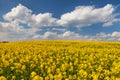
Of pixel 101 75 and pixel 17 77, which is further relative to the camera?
pixel 17 77

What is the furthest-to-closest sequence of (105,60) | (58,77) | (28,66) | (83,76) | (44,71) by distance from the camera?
(105,60) < (28,66) < (44,71) < (83,76) < (58,77)

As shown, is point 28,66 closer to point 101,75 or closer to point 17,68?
point 17,68

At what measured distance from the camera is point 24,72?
13.4 m

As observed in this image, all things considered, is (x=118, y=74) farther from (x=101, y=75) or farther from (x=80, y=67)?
(x=80, y=67)

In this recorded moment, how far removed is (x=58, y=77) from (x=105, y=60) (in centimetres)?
762

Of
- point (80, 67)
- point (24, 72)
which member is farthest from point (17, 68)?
point (80, 67)

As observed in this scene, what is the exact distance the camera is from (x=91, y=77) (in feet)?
37.7

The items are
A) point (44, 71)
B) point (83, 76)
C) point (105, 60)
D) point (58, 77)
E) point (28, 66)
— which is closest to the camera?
point (58, 77)

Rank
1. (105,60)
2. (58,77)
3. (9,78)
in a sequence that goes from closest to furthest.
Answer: (58,77), (9,78), (105,60)

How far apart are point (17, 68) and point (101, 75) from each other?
4.20 meters

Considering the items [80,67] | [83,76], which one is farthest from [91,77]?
[80,67]

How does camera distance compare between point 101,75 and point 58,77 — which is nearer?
point 58,77

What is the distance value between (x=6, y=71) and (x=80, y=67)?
11.6 feet

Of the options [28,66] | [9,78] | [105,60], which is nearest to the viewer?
[9,78]
